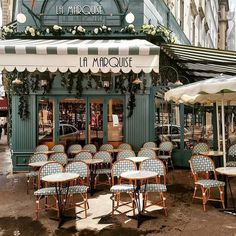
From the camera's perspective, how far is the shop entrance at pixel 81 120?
11219mm

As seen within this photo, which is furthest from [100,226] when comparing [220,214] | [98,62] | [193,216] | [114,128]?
[114,128]

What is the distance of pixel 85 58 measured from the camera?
703 centimetres

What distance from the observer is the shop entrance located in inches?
442

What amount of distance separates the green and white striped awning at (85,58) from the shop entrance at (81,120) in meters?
4.19

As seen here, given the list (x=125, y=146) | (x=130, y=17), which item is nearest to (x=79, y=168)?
(x=125, y=146)

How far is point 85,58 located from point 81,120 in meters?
4.59

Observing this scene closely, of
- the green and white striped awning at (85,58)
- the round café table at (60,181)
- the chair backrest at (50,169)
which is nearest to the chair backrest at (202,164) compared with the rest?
the green and white striped awning at (85,58)

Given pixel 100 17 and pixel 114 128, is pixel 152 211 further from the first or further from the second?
pixel 100 17

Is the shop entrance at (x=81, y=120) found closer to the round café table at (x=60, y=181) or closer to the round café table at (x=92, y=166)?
the round café table at (x=92, y=166)

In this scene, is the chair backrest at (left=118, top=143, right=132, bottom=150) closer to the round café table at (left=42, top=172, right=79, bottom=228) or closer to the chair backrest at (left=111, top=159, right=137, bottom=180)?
the chair backrest at (left=111, top=159, right=137, bottom=180)

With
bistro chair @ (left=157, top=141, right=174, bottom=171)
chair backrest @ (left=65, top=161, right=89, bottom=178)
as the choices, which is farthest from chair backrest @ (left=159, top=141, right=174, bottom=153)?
chair backrest @ (left=65, top=161, right=89, bottom=178)

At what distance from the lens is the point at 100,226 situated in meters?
5.99

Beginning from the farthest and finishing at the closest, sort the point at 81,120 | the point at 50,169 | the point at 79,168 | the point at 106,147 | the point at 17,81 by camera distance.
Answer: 1. the point at 81,120
2. the point at 106,147
3. the point at 17,81
4. the point at 79,168
5. the point at 50,169

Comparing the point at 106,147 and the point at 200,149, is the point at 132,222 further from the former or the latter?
the point at 200,149
